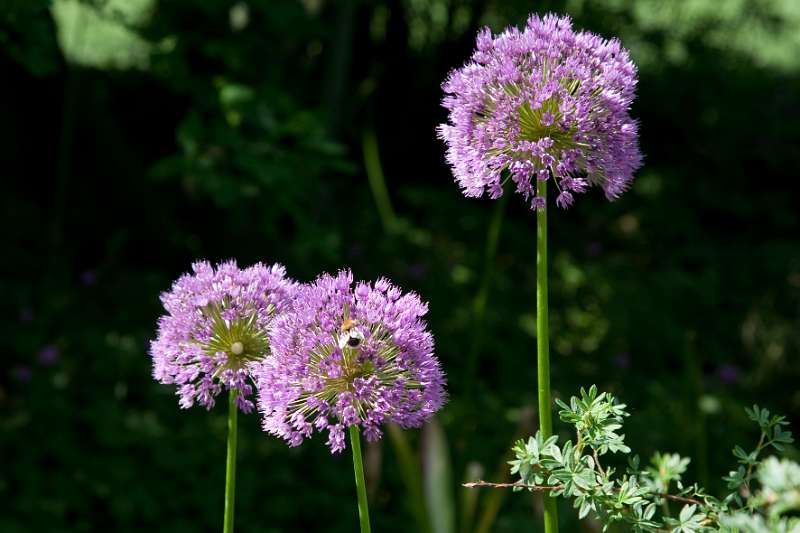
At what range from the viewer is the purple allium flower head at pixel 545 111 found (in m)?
1.46

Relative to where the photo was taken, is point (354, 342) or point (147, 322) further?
point (147, 322)

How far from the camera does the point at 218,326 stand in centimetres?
152

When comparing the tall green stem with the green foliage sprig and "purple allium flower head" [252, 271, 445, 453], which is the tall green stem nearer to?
the green foliage sprig

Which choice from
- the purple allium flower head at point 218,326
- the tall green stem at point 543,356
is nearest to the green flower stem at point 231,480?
the purple allium flower head at point 218,326

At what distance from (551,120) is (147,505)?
3650 millimetres

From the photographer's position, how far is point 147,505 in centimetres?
452

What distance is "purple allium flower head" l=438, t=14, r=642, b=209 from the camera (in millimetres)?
1461

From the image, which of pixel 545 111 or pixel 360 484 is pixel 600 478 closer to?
pixel 360 484

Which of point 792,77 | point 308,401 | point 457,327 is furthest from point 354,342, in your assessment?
point 792,77

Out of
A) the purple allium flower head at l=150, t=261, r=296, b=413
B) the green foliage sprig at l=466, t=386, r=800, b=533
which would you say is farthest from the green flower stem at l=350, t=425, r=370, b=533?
the purple allium flower head at l=150, t=261, r=296, b=413

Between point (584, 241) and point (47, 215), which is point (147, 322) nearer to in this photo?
point (47, 215)

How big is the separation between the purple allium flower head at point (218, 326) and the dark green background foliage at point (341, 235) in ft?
1.08

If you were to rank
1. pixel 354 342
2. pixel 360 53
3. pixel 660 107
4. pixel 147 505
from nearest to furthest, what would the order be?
pixel 354 342 → pixel 147 505 → pixel 360 53 → pixel 660 107

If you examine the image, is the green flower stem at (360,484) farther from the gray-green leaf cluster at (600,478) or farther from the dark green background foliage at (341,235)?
the dark green background foliage at (341,235)
